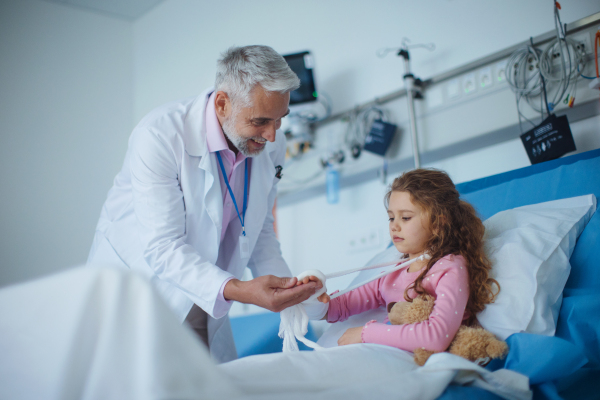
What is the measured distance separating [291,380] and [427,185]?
825mm

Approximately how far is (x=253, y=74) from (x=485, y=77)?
3.95ft

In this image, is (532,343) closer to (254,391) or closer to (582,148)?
(254,391)

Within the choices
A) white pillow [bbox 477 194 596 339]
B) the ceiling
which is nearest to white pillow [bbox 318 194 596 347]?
white pillow [bbox 477 194 596 339]

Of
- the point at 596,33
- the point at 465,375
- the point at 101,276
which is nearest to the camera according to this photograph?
the point at 101,276

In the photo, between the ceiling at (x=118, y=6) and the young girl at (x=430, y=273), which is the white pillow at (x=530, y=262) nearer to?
the young girl at (x=430, y=273)

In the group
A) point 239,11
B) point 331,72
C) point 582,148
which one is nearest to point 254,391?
point 582,148

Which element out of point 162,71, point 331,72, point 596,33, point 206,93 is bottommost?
point 206,93

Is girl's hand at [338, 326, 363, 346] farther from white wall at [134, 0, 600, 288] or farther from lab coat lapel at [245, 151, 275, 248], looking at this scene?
white wall at [134, 0, 600, 288]

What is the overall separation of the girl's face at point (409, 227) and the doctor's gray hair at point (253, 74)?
516mm

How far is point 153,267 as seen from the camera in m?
1.41

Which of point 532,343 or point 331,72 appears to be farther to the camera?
point 331,72

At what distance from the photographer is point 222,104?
1.56 metres

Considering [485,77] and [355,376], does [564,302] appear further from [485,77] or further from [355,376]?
[485,77]

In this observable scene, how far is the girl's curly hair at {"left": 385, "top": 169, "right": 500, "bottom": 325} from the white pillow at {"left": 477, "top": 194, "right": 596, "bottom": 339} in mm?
35
